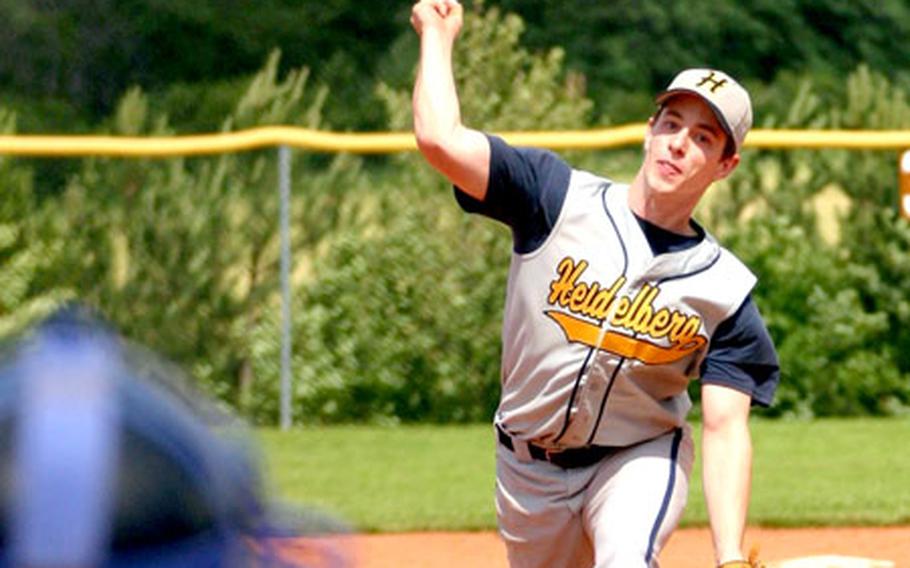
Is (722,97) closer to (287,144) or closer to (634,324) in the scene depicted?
(634,324)

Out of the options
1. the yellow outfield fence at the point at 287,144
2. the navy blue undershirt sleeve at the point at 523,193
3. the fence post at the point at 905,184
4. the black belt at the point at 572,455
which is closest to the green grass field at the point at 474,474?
the yellow outfield fence at the point at 287,144

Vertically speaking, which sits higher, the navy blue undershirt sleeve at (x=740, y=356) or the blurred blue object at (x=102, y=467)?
the blurred blue object at (x=102, y=467)

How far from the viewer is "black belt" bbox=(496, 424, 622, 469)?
4180 mm

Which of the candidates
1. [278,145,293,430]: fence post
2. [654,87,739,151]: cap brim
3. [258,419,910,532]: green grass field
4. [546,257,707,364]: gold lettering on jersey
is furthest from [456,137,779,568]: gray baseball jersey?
[278,145,293,430]: fence post

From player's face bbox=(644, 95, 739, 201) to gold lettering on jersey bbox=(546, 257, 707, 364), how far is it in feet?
0.69

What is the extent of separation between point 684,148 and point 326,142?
7670 mm

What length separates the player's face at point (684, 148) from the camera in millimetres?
4000

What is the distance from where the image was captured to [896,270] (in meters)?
12.0

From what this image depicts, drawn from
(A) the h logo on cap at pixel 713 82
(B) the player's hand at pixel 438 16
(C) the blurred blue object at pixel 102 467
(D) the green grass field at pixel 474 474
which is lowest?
(D) the green grass field at pixel 474 474

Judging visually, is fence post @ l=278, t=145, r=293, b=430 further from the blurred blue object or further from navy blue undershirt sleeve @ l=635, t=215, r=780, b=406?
the blurred blue object

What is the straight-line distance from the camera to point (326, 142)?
11578mm

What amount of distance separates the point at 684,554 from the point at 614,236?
409cm

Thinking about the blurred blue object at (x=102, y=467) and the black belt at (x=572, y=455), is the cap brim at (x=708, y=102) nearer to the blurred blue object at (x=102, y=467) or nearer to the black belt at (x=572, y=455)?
the black belt at (x=572, y=455)

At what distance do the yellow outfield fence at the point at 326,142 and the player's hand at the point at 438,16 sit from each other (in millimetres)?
7851
